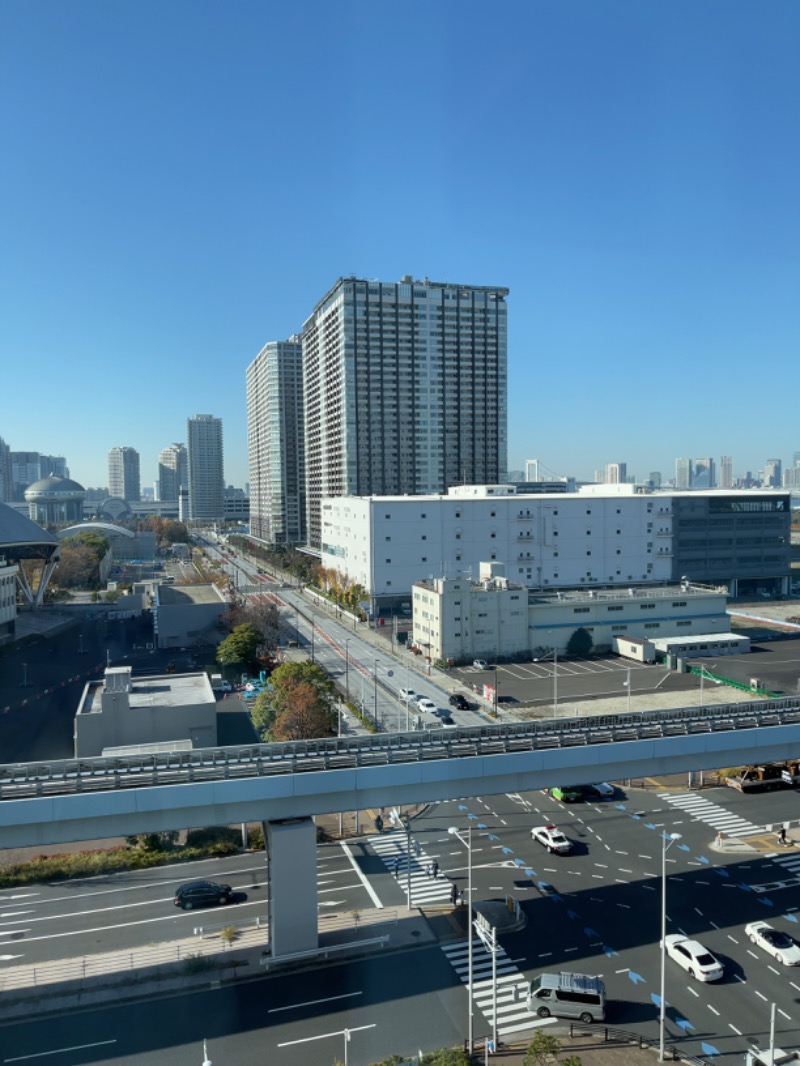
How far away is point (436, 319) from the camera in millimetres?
30625

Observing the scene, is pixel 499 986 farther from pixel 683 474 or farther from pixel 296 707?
pixel 683 474

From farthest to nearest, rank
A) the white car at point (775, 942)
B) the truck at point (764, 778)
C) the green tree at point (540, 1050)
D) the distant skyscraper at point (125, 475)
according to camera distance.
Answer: the distant skyscraper at point (125, 475)
the truck at point (764, 778)
the white car at point (775, 942)
the green tree at point (540, 1050)

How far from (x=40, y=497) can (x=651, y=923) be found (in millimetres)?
47003

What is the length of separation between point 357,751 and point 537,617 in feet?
37.8

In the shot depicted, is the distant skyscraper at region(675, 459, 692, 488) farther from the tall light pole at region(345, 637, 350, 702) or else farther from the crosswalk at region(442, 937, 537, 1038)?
the crosswalk at region(442, 937, 537, 1038)

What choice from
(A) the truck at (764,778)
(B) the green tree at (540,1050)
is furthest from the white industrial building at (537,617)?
(B) the green tree at (540,1050)

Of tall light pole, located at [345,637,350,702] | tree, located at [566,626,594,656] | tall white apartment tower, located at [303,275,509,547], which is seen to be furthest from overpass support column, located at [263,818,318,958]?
tall white apartment tower, located at [303,275,509,547]

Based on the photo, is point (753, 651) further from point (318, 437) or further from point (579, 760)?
point (318, 437)

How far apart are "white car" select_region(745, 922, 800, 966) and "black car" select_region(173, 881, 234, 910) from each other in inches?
175

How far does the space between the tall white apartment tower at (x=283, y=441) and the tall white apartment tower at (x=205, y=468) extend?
10.6m

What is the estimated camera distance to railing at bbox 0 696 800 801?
5.53 meters

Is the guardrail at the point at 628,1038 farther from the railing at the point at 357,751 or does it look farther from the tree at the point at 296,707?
the tree at the point at 296,707

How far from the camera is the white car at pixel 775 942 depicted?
18.1ft

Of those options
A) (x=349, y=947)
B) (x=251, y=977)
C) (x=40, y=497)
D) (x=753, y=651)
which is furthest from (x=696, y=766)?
(x=40, y=497)
